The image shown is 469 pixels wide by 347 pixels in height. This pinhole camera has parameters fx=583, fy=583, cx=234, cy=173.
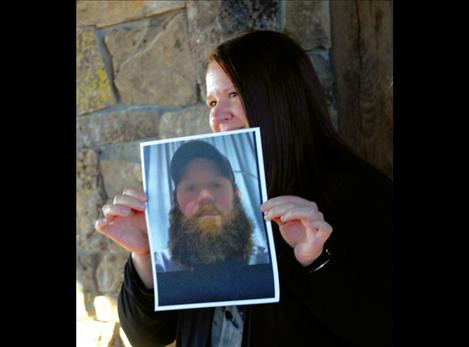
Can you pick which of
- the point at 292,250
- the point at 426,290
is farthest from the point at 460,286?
the point at 292,250

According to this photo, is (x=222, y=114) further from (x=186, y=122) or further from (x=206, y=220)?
(x=186, y=122)

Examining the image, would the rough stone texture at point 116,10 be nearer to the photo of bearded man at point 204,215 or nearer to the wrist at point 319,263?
the photo of bearded man at point 204,215

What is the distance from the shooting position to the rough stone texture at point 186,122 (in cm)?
177

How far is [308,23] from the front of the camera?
1.69 metres

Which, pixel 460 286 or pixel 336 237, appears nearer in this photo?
pixel 460 286

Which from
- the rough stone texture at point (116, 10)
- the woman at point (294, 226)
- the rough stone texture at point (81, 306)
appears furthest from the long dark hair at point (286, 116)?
the rough stone texture at point (81, 306)

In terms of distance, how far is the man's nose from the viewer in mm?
1091

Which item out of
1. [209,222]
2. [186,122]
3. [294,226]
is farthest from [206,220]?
[186,122]

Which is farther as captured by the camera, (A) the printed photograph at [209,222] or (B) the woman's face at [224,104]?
(B) the woman's face at [224,104]

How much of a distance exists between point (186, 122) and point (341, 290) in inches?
35.1

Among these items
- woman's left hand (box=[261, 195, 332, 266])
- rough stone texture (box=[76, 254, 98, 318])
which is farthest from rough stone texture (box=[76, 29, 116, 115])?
woman's left hand (box=[261, 195, 332, 266])
